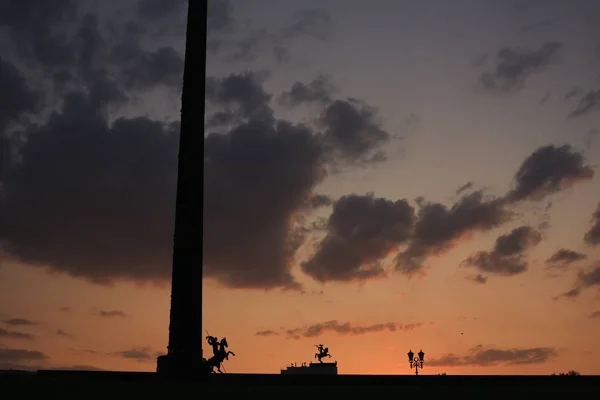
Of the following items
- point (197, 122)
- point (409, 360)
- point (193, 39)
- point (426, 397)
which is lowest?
Result: point (426, 397)

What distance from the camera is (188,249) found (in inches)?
1135

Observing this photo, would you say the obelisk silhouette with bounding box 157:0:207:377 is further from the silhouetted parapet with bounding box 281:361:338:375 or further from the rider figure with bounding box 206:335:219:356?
the silhouetted parapet with bounding box 281:361:338:375

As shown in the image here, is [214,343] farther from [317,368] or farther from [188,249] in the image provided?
[317,368]

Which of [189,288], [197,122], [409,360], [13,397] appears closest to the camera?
[13,397]

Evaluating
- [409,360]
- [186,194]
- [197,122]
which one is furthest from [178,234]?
[409,360]

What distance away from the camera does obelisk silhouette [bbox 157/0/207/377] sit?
2805cm

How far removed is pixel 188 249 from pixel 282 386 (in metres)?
10.7

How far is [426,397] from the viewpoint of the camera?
1639 centimetres

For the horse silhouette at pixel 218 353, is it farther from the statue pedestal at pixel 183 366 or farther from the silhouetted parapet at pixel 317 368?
the silhouetted parapet at pixel 317 368

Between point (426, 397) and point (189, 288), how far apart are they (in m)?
14.2

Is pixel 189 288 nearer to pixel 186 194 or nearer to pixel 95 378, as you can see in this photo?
pixel 186 194

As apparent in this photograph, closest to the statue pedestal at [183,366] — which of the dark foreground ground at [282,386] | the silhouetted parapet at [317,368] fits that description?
the dark foreground ground at [282,386]

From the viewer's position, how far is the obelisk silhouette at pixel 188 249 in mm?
28047

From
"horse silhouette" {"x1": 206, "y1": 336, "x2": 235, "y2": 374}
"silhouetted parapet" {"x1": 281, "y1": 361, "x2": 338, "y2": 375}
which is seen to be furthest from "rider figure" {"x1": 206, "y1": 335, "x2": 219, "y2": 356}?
"silhouetted parapet" {"x1": 281, "y1": 361, "x2": 338, "y2": 375}
